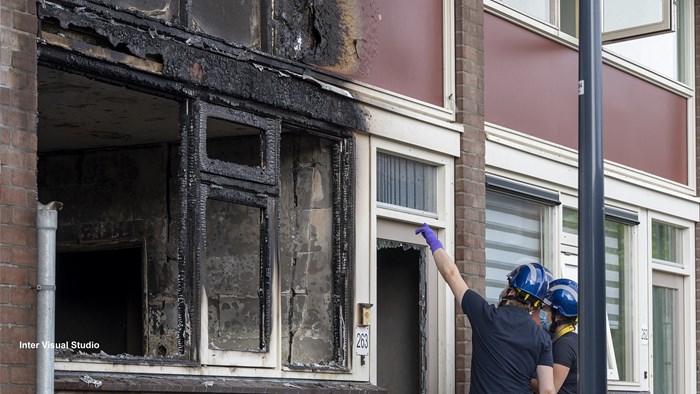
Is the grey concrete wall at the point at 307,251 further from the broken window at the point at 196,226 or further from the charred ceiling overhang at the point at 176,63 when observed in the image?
the charred ceiling overhang at the point at 176,63

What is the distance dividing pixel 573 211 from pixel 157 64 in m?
5.89

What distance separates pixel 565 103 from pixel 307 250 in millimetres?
3796

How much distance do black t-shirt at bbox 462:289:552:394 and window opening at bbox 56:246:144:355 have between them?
3267 mm

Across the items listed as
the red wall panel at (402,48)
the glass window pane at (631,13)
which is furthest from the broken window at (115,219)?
the glass window pane at (631,13)

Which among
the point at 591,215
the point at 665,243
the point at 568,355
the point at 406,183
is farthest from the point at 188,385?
the point at 665,243

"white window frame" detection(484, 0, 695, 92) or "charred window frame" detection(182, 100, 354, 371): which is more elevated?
"white window frame" detection(484, 0, 695, 92)

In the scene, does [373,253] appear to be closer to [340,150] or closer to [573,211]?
[340,150]

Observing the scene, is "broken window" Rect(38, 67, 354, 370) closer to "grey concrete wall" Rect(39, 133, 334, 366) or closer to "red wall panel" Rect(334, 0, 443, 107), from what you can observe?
"grey concrete wall" Rect(39, 133, 334, 366)

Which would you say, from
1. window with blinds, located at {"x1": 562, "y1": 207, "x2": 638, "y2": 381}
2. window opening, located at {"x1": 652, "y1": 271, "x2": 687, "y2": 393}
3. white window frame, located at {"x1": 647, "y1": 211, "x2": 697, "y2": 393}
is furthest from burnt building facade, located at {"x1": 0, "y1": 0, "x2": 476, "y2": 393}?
white window frame, located at {"x1": 647, "y1": 211, "x2": 697, "y2": 393}

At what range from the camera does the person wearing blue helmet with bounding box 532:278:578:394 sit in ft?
31.3

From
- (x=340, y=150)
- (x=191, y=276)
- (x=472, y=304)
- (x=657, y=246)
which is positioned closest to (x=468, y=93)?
(x=340, y=150)

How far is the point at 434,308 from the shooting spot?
1095 centimetres

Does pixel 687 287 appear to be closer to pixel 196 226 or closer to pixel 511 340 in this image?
pixel 511 340

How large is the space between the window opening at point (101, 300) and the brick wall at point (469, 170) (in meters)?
2.52
